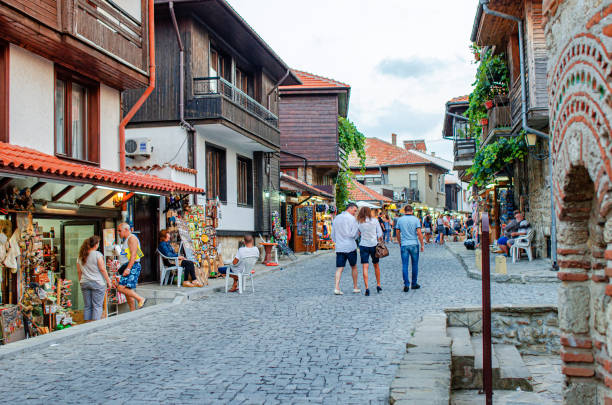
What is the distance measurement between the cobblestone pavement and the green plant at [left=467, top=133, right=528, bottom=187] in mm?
8228

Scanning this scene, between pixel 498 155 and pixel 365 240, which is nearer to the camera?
pixel 365 240

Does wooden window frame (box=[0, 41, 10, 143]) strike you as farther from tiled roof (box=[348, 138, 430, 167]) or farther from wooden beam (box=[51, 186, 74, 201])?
tiled roof (box=[348, 138, 430, 167])

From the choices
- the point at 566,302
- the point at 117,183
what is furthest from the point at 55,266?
the point at 566,302

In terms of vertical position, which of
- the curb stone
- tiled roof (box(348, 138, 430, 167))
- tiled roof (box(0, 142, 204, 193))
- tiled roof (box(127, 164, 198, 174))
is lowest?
the curb stone

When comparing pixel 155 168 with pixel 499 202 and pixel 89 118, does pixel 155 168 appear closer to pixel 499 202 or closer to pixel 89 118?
pixel 89 118

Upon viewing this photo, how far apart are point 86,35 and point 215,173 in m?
8.28

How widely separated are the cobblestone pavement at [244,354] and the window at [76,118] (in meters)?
3.75

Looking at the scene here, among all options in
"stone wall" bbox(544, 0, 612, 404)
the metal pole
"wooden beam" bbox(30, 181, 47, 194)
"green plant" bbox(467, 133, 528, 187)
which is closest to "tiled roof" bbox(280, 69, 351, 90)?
"green plant" bbox(467, 133, 528, 187)

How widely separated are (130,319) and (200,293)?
3240 mm

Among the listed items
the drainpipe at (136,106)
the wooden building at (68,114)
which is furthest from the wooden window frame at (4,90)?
the drainpipe at (136,106)

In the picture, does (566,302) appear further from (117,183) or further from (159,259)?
(159,259)

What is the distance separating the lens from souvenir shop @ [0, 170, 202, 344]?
29.8ft

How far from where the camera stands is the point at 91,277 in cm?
998

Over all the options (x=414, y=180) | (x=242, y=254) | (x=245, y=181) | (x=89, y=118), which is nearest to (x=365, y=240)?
(x=242, y=254)
